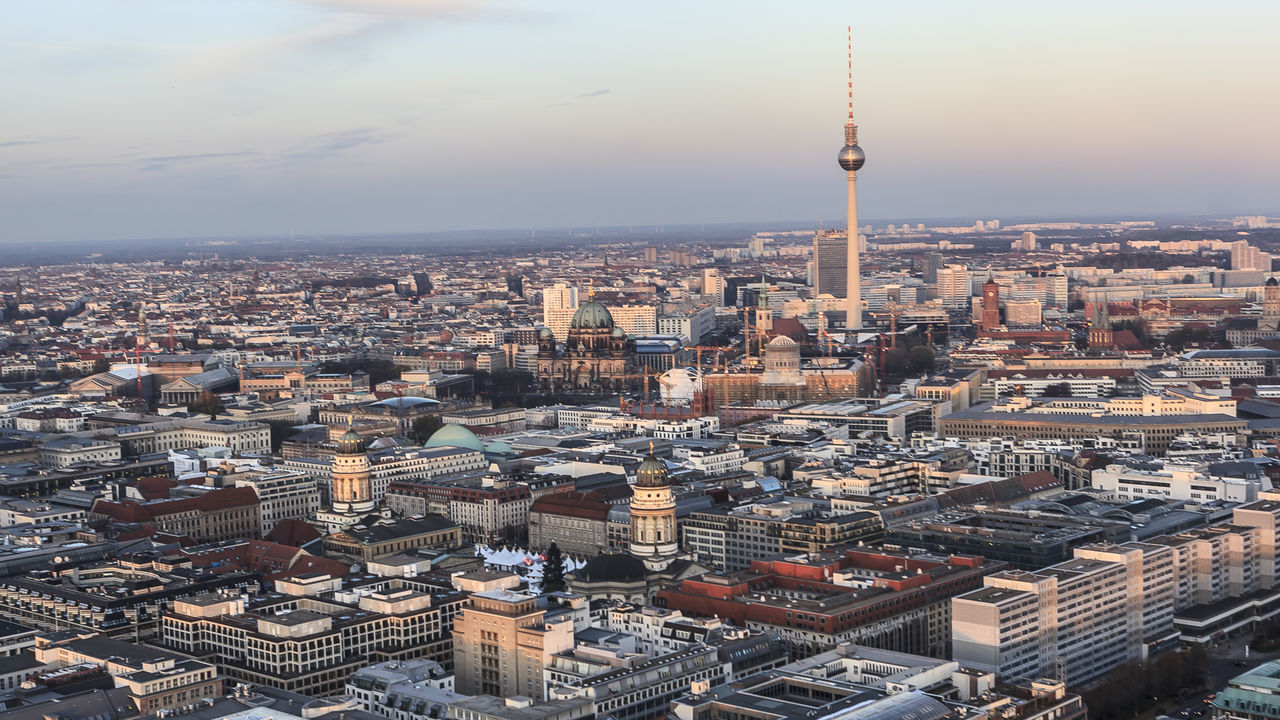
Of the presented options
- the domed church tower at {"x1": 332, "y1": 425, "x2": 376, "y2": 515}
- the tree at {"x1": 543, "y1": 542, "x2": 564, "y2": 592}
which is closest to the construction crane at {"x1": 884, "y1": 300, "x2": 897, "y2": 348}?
the domed church tower at {"x1": 332, "y1": 425, "x2": 376, "y2": 515}

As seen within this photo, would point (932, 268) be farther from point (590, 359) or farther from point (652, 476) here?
point (652, 476)

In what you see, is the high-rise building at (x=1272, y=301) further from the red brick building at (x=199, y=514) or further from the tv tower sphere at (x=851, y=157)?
the red brick building at (x=199, y=514)

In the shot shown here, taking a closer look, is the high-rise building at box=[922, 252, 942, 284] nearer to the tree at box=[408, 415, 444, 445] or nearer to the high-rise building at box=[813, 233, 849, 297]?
the high-rise building at box=[813, 233, 849, 297]

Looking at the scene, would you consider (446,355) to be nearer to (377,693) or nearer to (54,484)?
(54,484)

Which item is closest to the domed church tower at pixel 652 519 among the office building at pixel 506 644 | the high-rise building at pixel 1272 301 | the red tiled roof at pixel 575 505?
the red tiled roof at pixel 575 505

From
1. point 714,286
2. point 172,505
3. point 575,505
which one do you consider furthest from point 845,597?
point 714,286
